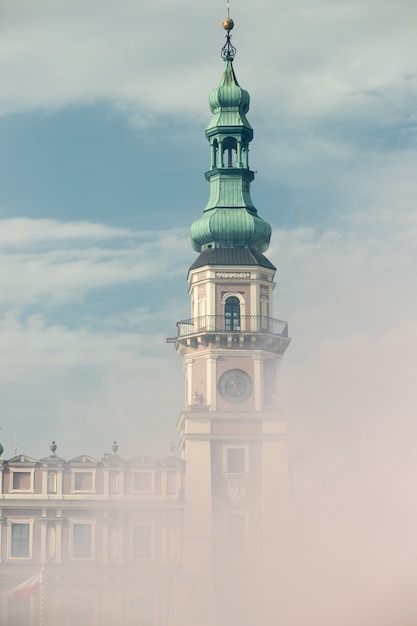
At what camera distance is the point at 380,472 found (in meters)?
91.1

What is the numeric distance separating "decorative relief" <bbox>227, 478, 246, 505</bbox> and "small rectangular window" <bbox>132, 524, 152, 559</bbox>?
5305 millimetres

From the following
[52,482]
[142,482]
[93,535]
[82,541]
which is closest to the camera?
[82,541]

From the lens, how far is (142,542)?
291 ft

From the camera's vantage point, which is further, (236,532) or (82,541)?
(236,532)

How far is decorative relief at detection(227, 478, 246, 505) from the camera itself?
3519 inches

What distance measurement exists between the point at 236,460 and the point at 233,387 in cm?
464

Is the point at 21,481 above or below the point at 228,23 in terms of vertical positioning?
below

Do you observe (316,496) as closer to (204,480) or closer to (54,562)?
(204,480)

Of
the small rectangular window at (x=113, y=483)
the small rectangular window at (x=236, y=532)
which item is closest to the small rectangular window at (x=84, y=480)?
the small rectangular window at (x=113, y=483)

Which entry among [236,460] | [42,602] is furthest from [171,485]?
[42,602]

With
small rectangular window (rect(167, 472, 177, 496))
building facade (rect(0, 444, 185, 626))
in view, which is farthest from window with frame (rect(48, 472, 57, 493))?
small rectangular window (rect(167, 472, 177, 496))

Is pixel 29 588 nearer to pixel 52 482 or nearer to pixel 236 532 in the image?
pixel 52 482

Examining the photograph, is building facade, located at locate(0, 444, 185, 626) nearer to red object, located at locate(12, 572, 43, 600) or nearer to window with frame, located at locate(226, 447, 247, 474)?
window with frame, located at locate(226, 447, 247, 474)

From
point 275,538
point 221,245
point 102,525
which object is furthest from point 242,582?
point 221,245
